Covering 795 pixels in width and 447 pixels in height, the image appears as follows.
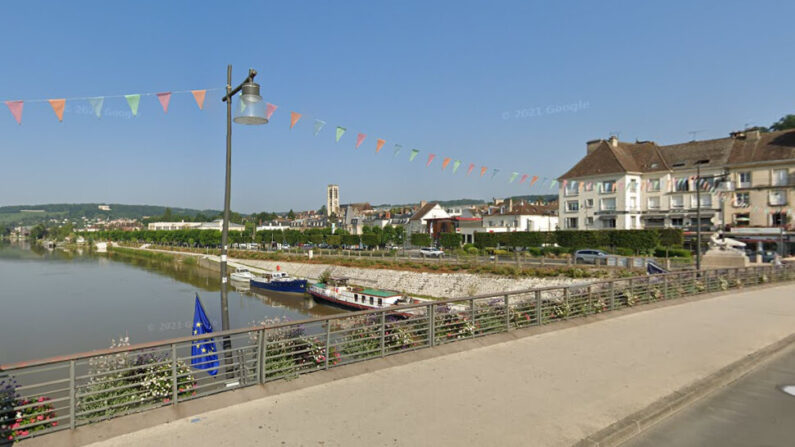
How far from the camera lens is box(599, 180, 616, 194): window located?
58.1 meters

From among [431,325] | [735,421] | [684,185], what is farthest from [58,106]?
[684,185]

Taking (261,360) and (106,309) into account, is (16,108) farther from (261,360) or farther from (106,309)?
(106,309)

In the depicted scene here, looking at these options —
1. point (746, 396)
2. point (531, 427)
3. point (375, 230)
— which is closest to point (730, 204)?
point (375, 230)

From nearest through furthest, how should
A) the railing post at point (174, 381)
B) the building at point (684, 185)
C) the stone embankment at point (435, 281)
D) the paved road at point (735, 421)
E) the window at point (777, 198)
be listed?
the paved road at point (735, 421) < the railing post at point (174, 381) < the stone embankment at point (435, 281) < the window at point (777, 198) < the building at point (684, 185)

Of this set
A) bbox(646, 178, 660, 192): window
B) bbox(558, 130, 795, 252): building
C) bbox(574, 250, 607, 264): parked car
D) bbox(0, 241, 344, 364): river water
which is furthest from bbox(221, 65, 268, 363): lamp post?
bbox(646, 178, 660, 192): window

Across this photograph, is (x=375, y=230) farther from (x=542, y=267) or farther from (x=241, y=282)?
(x=542, y=267)

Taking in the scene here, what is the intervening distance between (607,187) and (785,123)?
1710 inches

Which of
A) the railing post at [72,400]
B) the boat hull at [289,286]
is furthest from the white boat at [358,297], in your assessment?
the railing post at [72,400]

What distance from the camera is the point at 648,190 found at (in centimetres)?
5806

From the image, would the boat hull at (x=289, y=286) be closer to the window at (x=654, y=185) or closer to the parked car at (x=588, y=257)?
the parked car at (x=588, y=257)

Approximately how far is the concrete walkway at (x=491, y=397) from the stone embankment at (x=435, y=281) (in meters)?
19.9

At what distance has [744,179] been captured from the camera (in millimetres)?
51438

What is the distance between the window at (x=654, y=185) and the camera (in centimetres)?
5719

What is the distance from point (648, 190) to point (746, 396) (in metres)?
57.3
